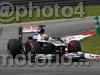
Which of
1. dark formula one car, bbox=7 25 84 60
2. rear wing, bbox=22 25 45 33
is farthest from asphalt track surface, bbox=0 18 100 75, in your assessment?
rear wing, bbox=22 25 45 33

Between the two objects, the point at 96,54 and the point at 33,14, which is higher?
the point at 33,14

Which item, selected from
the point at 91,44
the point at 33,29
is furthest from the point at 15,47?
the point at 91,44

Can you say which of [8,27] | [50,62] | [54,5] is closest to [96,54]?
[50,62]

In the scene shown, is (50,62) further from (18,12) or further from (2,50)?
(18,12)

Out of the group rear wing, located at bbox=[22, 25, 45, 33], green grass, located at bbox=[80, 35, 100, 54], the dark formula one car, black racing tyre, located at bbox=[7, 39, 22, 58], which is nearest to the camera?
the dark formula one car

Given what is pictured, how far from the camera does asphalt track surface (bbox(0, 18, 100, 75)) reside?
11.3 meters

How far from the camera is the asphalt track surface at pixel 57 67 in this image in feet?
37.2

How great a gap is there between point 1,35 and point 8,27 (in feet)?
7.65

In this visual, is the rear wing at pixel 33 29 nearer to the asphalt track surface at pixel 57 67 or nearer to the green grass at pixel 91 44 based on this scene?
the asphalt track surface at pixel 57 67

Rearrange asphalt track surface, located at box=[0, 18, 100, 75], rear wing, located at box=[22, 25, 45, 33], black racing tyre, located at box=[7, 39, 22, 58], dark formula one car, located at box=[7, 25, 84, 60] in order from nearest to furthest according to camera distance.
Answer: asphalt track surface, located at box=[0, 18, 100, 75]
dark formula one car, located at box=[7, 25, 84, 60]
black racing tyre, located at box=[7, 39, 22, 58]
rear wing, located at box=[22, 25, 45, 33]

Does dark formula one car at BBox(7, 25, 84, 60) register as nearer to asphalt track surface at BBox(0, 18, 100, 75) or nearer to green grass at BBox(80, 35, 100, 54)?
asphalt track surface at BBox(0, 18, 100, 75)

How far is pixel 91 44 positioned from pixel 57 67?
15.8ft

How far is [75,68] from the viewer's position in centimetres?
1228

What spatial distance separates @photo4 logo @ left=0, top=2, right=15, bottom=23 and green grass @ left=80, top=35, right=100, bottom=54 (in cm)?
775
